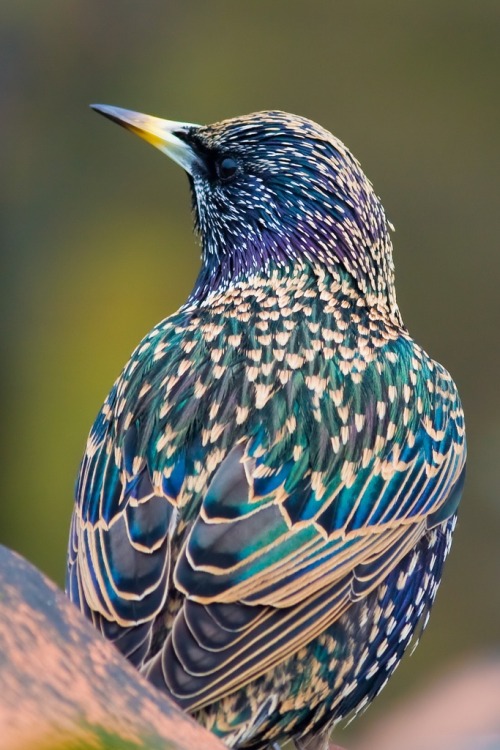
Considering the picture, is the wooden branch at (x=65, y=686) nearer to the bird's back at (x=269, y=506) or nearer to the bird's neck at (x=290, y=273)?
the bird's back at (x=269, y=506)

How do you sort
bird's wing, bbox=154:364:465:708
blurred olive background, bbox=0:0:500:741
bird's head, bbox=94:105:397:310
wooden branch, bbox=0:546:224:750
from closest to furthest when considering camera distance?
1. wooden branch, bbox=0:546:224:750
2. bird's wing, bbox=154:364:465:708
3. bird's head, bbox=94:105:397:310
4. blurred olive background, bbox=0:0:500:741

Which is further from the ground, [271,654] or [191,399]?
[191,399]

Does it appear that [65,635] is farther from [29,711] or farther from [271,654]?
[271,654]

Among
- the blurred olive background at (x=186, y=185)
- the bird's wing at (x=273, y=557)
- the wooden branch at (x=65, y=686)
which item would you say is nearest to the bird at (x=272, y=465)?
the bird's wing at (x=273, y=557)

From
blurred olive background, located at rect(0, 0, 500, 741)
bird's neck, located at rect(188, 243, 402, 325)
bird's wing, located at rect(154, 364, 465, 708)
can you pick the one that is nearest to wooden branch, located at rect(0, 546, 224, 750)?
bird's wing, located at rect(154, 364, 465, 708)

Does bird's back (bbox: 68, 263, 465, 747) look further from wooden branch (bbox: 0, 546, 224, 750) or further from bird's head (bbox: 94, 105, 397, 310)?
wooden branch (bbox: 0, 546, 224, 750)

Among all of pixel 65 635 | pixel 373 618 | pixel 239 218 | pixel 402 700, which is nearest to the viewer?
pixel 65 635

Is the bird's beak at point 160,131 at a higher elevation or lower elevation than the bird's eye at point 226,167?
higher

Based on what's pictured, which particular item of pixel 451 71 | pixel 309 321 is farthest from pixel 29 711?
pixel 451 71
